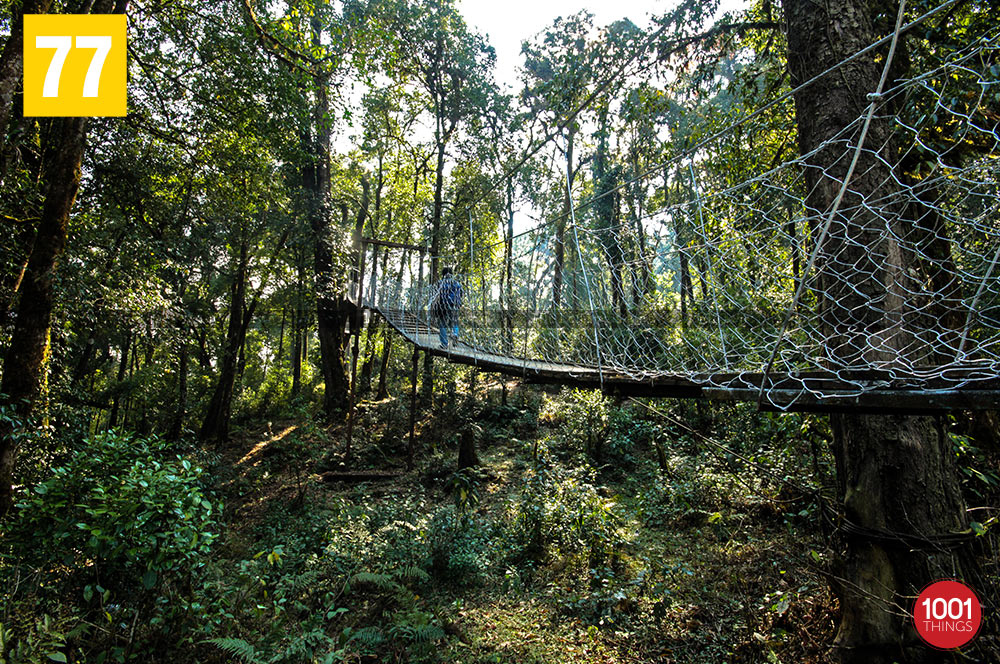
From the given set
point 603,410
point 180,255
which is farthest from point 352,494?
point 180,255

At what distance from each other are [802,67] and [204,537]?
10.8 ft

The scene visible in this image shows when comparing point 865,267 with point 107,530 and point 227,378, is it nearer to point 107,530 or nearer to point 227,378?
point 107,530

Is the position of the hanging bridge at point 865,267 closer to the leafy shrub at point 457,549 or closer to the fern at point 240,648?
the leafy shrub at point 457,549

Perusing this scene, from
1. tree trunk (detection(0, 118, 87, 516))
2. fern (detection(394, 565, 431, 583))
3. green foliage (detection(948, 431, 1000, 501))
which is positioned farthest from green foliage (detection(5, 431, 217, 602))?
green foliage (detection(948, 431, 1000, 501))

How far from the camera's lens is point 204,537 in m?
1.94

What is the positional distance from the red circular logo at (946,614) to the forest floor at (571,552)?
33 centimetres

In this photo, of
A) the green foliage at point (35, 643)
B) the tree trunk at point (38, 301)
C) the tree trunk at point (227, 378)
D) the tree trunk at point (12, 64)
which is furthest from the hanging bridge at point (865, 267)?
the tree trunk at point (227, 378)

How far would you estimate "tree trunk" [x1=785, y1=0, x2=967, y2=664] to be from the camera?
4.82 feet

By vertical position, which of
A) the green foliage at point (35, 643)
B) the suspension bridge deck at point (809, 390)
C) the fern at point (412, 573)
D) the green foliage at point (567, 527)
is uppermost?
the suspension bridge deck at point (809, 390)

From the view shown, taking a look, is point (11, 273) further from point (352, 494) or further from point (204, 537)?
point (352, 494)

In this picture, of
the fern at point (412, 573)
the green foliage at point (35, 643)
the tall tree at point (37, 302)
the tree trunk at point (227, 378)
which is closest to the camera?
the green foliage at point (35, 643)

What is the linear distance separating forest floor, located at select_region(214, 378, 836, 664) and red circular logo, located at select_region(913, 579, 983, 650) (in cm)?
33

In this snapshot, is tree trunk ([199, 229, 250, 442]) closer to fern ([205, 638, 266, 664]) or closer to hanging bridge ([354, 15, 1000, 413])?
hanging bridge ([354, 15, 1000, 413])

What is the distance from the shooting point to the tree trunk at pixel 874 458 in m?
1.47
